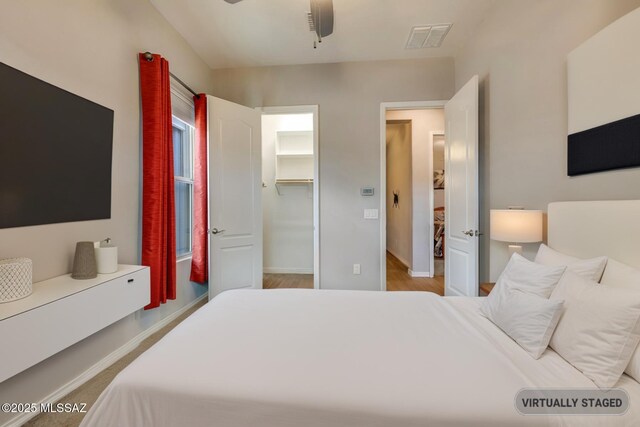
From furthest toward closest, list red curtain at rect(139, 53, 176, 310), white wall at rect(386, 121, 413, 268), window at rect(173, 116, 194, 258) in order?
1. white wall at rect(386, 121, 413, 268)
2. window at rect(173, 116, 194, 258)
3. red curtain at rect(139, 53, 176, 310)

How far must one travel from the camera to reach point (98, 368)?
5.90 ft

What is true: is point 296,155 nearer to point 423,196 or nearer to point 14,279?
point 423,196

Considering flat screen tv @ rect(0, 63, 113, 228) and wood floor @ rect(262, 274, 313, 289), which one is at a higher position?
flat screen tv @ rect(0, 63, 113, 228)

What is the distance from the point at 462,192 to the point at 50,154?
3.19 m

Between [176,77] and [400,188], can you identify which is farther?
[400,188]

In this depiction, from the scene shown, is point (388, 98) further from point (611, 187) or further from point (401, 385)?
point (401, 385)

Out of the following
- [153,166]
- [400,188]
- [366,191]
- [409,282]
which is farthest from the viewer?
[400,188]

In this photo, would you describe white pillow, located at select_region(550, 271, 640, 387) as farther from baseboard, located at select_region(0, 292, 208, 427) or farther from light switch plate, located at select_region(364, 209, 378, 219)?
baseboard, located at select_region(0, 292, 208, 427)

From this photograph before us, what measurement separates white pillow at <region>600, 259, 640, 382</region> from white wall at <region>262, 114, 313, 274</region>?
3602 millimetres

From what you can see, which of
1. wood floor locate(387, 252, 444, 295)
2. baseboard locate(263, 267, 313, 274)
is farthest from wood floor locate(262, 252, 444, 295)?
baseboard locate(263, 267, 313, 274)

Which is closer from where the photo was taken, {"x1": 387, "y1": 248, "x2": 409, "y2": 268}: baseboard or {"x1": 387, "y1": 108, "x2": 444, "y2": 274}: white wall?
{"x1": 387, "y1": 108, "x2": 444, "y2": 274}: white wall

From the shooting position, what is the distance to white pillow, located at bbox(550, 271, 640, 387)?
868 millimetres

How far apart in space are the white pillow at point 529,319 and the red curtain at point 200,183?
275 cm

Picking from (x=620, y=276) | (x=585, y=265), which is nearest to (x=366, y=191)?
(x=585, y=265)
